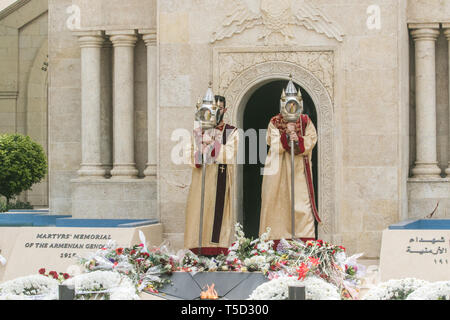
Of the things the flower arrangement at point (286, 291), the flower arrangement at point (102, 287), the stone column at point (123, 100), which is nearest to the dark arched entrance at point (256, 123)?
the stone column at point (123, 100)

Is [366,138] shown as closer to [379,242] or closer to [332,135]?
[332,135]

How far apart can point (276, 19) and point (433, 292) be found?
6.60 meters

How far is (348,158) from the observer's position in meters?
13.1

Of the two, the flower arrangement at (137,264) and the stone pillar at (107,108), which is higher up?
the stone pillar at (107,108)

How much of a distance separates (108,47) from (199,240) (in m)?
4.75

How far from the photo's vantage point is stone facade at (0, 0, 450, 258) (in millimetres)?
12977

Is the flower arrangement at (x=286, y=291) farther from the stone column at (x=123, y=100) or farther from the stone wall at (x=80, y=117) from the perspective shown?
the stone column at (x=123, y=100)

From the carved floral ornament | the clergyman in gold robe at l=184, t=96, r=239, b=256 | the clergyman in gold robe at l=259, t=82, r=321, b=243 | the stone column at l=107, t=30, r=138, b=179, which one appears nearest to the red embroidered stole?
the clergyman in gold robe at l=259, t=82, r=321, b=243

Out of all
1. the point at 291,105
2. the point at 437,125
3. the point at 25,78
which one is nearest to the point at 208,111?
the point at 291,105

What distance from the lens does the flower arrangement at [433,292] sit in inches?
292

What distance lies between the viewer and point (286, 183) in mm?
12039

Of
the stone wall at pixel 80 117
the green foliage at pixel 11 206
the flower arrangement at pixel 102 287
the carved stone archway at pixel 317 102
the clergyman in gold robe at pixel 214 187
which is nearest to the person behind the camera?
the flower arrangement at pixel 102 287

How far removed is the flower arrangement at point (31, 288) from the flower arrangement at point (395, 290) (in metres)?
2.98

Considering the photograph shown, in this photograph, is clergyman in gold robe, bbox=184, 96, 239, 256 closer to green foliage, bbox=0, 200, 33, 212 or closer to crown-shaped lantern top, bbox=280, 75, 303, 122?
crown-shaped lantern top, bbox=280, 75, 303, 122
